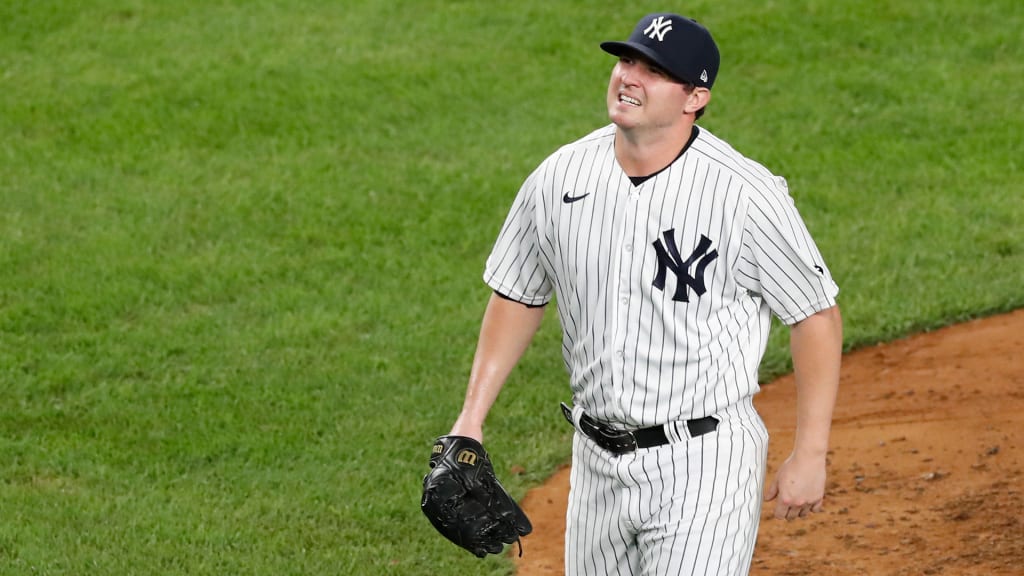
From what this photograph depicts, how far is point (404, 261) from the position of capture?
9.71 metres

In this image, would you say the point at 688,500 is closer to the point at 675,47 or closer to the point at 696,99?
the point at 696,99

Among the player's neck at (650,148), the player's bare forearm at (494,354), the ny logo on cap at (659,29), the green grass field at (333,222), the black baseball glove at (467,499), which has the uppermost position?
the ny logo on cap at (659,29)

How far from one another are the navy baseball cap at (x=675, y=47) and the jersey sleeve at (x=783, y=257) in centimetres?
34

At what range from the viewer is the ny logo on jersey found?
152 inches

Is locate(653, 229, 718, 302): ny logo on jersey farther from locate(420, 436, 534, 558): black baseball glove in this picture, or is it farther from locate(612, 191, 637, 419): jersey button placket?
locate(420, 436, 534, 558): black baseball glove

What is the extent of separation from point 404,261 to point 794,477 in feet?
19.8

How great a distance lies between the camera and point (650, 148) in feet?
12.9

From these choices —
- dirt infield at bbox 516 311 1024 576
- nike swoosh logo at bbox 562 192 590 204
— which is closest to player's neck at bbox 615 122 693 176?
nike swoosh logo at bbox 562 192 590 204

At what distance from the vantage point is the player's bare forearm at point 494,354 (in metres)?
4.14

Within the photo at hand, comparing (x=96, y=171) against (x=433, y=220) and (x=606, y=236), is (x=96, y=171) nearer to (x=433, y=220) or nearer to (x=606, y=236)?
(x=433, y=220)

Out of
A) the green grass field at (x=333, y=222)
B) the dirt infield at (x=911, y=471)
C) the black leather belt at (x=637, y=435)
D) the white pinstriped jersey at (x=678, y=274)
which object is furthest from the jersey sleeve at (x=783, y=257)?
the green grass field at (x=333, y=222)

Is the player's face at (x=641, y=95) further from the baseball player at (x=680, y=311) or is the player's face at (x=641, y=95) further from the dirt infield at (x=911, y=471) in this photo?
the dirt infield at (x=911, y=471)

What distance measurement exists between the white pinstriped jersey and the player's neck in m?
0.03

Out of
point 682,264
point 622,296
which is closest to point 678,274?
point 682,264
